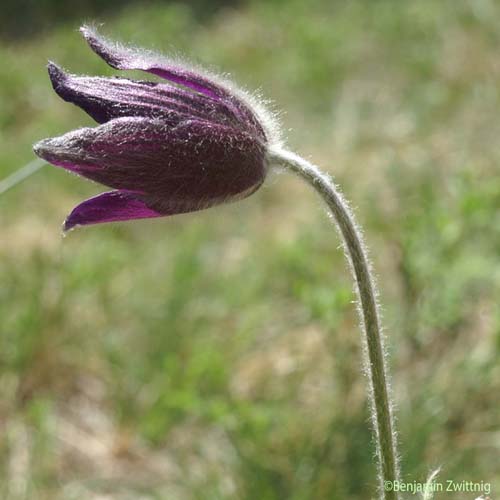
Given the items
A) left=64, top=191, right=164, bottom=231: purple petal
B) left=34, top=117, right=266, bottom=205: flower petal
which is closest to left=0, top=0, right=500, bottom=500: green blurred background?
left=34, top=117, right=266, bottom=205: flower petal

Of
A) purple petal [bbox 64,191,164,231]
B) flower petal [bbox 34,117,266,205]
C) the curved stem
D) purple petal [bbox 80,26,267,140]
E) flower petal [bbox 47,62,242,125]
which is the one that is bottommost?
the curved stem

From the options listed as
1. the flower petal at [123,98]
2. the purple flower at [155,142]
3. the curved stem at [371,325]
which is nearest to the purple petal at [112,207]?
the purple flower at [155,142]

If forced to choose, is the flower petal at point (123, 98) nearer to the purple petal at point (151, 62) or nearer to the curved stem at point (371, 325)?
the purple petal at point (151, 62)

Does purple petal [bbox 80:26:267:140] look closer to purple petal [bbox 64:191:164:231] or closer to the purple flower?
the purple flower

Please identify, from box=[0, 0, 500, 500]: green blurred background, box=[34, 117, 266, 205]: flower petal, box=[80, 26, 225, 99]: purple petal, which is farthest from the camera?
box=[0, 0, 500, 500]: green blurred background

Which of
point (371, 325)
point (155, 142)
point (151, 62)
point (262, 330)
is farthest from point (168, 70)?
point (262, 330)
